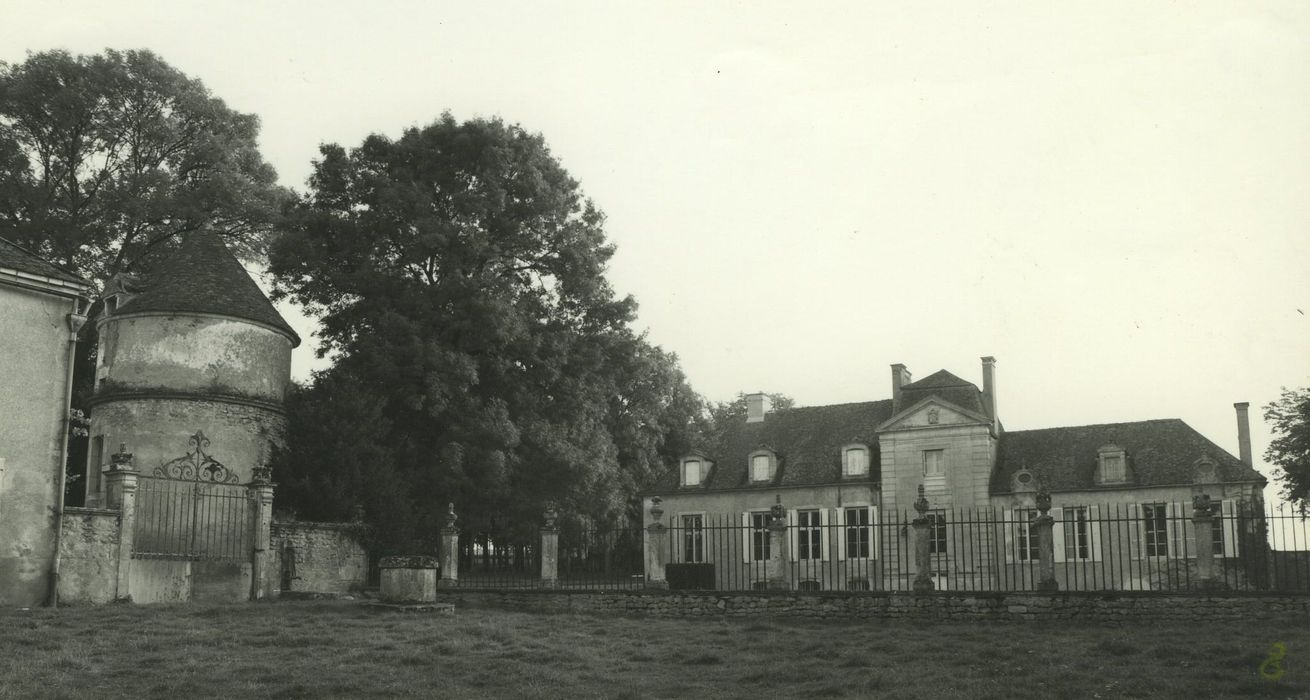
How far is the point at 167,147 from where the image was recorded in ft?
122

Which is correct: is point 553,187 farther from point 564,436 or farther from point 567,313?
point 564,436

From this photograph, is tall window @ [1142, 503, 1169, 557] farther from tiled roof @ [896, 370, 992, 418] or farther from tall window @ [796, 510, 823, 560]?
tall window @ [796, 510, 823, 560]

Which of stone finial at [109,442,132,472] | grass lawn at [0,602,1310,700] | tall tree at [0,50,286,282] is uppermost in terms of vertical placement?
tall tree at [0,50,286,282]

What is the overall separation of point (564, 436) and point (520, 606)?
11495mm

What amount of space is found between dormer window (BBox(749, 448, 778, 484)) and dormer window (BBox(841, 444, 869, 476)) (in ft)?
7.99

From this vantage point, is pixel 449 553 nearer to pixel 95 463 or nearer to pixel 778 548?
pixel 778 548

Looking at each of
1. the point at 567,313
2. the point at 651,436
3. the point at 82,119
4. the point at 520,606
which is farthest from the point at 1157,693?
the point at 82,119

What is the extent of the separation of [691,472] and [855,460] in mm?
5841

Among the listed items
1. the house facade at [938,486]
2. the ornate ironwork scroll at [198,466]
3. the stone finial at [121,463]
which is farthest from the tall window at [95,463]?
the house facade at [938,486]

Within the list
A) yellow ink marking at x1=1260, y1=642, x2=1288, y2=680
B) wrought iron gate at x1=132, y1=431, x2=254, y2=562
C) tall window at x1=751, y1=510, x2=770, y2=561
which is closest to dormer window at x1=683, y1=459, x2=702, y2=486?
tall window at x1=751, y1=510, x2=770, y2=561

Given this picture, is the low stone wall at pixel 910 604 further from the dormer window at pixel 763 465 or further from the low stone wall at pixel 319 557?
the dormer window at pixel 763 465

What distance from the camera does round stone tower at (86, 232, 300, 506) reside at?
26656mm

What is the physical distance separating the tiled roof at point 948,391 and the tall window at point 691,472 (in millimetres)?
7416

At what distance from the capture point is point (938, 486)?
37500 mm
